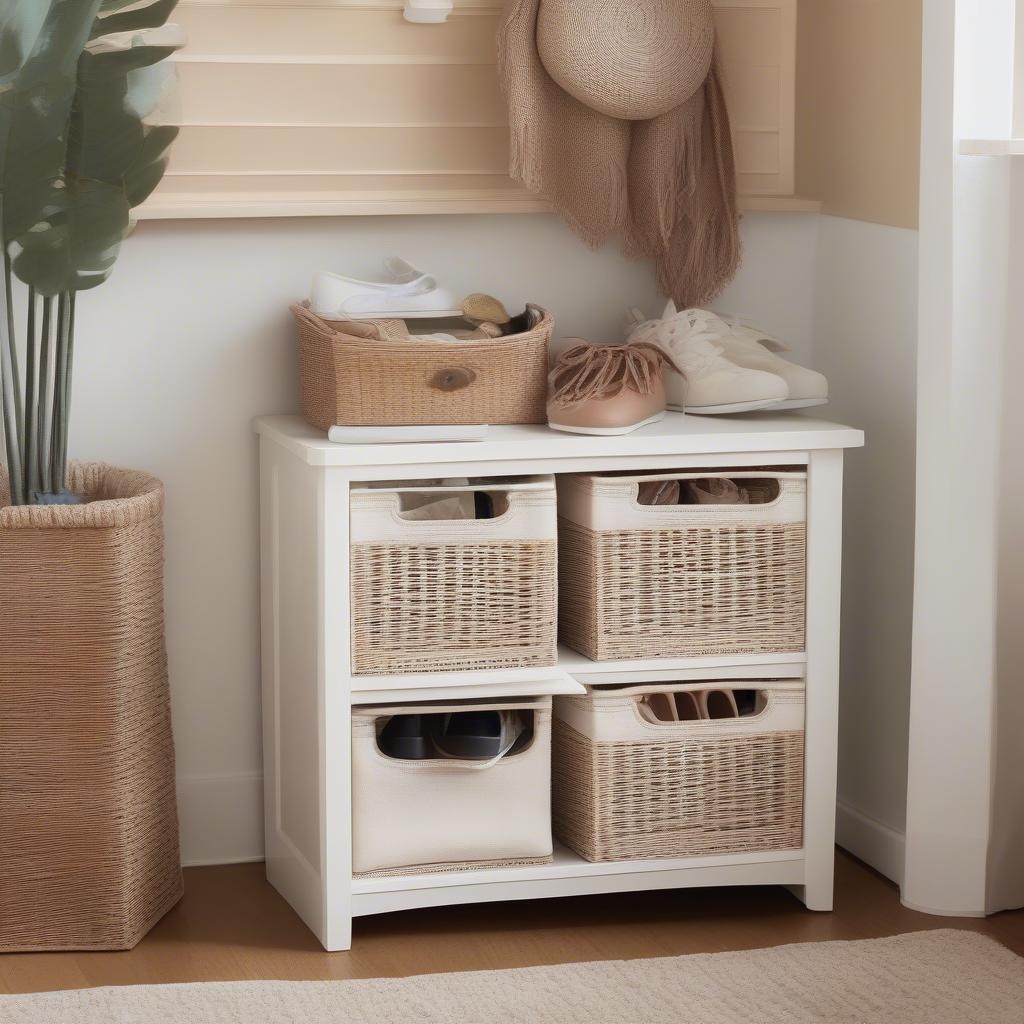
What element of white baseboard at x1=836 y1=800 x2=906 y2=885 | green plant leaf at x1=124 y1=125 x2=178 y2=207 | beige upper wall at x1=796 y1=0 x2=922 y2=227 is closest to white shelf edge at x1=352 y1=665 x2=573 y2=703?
white baseboard at x1=836 y1=800 x2=906 y2=885

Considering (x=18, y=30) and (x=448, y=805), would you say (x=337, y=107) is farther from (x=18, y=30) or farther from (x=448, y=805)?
(x=448, y=805)

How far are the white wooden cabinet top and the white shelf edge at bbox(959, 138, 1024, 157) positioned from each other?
396 millimetres

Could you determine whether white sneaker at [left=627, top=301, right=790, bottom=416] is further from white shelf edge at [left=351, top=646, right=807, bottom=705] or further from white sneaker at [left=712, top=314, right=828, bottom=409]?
white shelf edge at [left=351, top=646, right=807, bottom=705]

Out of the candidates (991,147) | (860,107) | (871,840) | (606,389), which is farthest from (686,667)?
(860,107)

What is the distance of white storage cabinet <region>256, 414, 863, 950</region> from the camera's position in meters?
2.03

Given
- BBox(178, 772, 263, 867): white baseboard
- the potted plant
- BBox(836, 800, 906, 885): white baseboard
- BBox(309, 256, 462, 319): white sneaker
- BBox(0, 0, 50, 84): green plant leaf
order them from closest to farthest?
1. BBox(0, 0, 50, 84): green plant leaf
2. the potted plant
3. BBox(309, 256, 462, 319): white sneaker
4. BBox(836, 800, 906, 885): white baseboard
5. BBox(178, 772, 263, 867): white baseboard

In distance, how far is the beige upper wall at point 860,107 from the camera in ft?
7.34

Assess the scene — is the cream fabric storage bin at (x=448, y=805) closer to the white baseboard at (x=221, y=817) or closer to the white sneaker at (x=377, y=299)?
the white baseboard at (x=221, y=817)

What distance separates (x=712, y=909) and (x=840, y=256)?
1.03 meters

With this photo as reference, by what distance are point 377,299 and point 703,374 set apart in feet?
1.57

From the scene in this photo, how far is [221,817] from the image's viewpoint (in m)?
2.45

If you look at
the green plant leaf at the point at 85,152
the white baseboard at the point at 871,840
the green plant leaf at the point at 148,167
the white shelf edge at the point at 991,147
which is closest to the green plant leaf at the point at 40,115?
the green plant leaf at the point at 85,152

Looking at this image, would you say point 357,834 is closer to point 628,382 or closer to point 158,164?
point 628,382

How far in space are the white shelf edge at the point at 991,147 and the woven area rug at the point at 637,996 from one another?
3.39 feet
